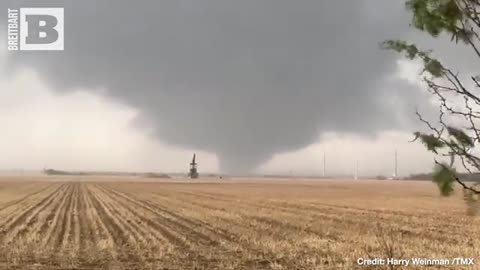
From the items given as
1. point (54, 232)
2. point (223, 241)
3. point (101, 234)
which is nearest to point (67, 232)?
point (54, 232)

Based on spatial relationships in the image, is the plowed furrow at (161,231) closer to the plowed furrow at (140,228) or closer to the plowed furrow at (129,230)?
the plowed furrow at (140,228)

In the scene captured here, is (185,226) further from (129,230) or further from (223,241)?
(223,241)

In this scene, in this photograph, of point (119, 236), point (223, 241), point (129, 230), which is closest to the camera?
point (223, 241)

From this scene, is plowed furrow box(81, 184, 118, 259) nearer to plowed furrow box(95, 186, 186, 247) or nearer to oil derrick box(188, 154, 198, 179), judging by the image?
plowed furrow box(95, 186, 186, 247)

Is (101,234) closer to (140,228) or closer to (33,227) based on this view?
(140,228)

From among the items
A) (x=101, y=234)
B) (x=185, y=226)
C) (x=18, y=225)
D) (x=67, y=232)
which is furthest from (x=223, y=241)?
(x=18, y=225)

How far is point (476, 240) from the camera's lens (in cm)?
2419

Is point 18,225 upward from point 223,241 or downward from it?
downward

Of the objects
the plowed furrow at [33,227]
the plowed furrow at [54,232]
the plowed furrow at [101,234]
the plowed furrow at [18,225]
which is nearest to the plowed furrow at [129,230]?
the plowed furrow at [101,234]

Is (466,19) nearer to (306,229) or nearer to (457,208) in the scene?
(306,229)

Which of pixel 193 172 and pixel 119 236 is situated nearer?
pixel 119 236

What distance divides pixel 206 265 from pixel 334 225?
14.7 meters

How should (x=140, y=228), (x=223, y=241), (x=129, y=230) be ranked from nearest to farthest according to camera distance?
(x=223, y=241) → (x=129, y=230) → (x=140, y=228)

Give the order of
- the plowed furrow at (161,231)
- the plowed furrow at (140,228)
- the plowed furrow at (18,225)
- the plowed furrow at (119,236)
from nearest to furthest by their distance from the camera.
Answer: the plowed furrow at (119,236) → the plowed furrow at (161,231) → the plowed furrow at (140,228) → the plowed furrow at (18,225)
